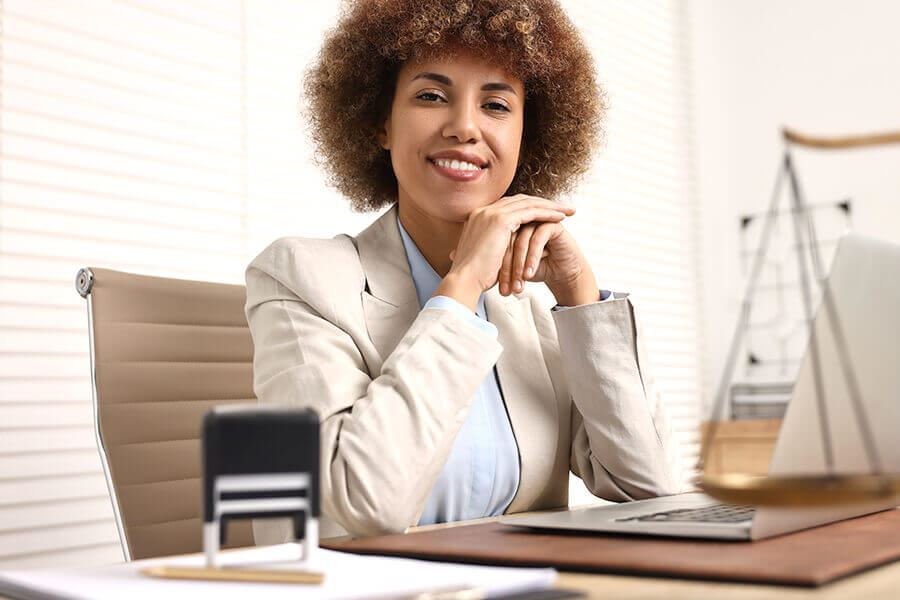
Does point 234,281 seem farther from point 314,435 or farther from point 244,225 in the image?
point 314,435

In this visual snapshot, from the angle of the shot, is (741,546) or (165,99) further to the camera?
(165,99)

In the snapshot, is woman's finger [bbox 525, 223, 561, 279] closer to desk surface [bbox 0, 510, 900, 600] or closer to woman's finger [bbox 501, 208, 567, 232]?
woman's finger [bbox 501, 208, 567, 232]

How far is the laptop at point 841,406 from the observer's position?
598 millimetres

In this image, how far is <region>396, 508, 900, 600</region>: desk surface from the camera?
20.2 inches

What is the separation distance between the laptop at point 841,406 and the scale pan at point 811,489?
0.08 feet

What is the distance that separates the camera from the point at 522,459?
1241 mm

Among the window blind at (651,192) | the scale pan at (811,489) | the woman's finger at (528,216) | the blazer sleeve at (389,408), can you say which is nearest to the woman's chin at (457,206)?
the woman's finger at (528,216)

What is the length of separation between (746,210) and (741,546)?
3214mm

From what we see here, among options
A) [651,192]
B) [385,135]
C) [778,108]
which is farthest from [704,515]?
[778,108]

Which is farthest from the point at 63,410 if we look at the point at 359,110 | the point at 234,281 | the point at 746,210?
the point at 746,210

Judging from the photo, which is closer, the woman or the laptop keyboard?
the laptop keyboard

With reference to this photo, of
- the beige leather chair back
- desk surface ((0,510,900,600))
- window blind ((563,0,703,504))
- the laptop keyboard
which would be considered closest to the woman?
the beige leather chair back

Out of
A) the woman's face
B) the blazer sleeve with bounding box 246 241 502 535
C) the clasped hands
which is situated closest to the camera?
the blazer sleeve with bounding box 246 241 502 535

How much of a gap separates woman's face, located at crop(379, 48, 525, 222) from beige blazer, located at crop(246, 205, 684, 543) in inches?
3.3
